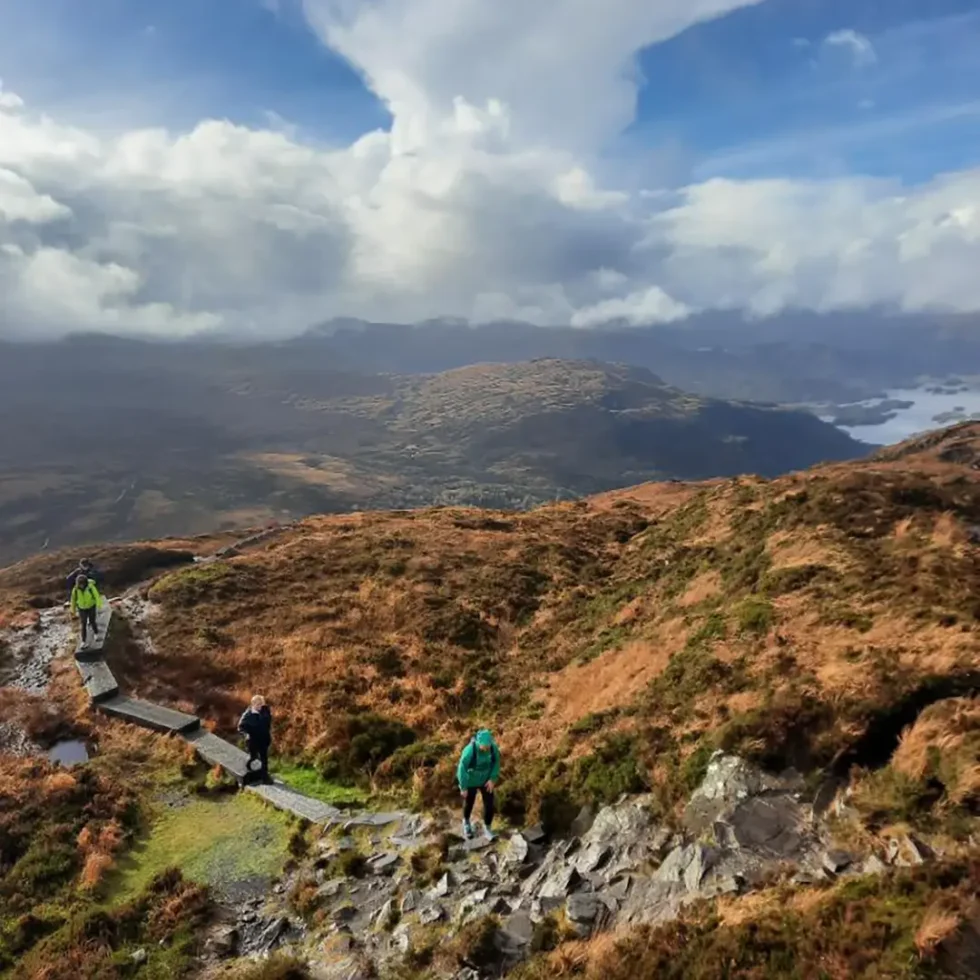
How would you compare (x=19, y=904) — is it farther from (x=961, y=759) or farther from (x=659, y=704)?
(x=961, y=759)

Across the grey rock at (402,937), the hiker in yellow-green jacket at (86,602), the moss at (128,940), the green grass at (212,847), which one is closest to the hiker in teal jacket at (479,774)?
the grey rock at (402,937)

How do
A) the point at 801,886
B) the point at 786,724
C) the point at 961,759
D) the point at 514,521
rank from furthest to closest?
the point at 514,521, the point at 786,724, the point at 961,759, the point at 801,886

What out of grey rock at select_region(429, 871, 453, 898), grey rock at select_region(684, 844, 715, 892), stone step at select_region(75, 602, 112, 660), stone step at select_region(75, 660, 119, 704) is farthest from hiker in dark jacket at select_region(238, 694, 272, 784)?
stone step at select_region(75, 602, 112, 660)

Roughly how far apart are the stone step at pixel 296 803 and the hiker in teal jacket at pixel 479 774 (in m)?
4.16

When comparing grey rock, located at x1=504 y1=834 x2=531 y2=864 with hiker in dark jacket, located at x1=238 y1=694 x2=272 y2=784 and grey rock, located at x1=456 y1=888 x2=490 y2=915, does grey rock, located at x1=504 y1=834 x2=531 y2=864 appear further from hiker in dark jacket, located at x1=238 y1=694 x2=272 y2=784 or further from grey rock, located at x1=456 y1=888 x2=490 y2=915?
hiker in dark jacket, located at x1=238 y1=694 x2=272 y2=784

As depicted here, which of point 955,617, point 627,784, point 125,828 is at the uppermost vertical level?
point 955,617

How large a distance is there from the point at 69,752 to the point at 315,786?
9.40 meters

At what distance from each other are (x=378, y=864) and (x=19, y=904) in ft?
25.9

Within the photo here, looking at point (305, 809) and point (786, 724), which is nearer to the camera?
point (786, 724)

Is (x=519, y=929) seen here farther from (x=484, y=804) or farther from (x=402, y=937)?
(x=484, y=804)

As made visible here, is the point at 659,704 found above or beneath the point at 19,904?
above

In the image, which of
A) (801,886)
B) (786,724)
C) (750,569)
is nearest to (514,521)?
(750,569)

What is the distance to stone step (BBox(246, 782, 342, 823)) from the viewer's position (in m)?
19.3

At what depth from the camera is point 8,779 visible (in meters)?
22.0
